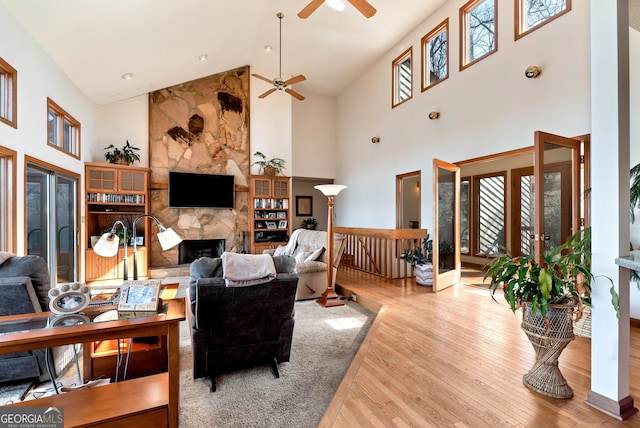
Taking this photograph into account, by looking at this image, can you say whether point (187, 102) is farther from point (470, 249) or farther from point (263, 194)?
point (470, 249)

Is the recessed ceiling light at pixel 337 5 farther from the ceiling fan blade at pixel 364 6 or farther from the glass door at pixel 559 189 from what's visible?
the glass door at pixel 559 189

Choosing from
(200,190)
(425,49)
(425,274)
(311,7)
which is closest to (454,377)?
(425,274)

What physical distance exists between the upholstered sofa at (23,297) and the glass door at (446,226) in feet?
14.2

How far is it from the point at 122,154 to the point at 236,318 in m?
5.44

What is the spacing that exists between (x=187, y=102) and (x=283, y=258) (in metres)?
6.03

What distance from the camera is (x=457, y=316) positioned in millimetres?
3479

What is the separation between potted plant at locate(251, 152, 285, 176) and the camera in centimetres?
745

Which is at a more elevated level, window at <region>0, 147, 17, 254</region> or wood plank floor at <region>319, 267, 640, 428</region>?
window at <region>0, 147, 17, 254</region>

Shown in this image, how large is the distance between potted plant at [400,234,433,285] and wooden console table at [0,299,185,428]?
397cm

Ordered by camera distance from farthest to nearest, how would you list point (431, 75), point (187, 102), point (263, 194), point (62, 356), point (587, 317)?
point (263, 194)
point (187, 102)
point (431, 75)
point (587, 317)
point (62, 356)

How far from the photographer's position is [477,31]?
4938mm

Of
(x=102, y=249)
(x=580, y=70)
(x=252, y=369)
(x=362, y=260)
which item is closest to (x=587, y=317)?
(x=580, y=70)

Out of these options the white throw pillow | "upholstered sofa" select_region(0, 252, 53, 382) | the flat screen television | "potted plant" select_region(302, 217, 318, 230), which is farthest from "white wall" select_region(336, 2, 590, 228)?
"upholstered sofa" select_region(0, 252, 53, 382)

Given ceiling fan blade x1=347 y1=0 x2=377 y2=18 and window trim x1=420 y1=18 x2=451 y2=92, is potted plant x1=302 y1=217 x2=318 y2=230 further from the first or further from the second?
ceiling fan blade x1=347 y1=0 x2=377 y2=18
